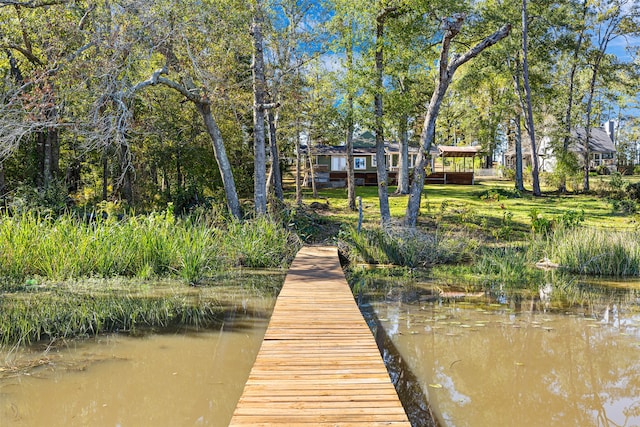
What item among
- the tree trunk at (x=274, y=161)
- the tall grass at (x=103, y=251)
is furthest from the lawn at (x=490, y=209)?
the tall grass at (x=103, y=251)

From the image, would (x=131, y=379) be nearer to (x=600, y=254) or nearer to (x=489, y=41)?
(x=600, y=254)

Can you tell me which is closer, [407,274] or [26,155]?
[407,274]

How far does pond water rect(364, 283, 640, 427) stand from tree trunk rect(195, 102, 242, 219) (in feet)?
20.8

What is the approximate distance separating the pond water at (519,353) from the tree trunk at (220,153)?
20.8ft

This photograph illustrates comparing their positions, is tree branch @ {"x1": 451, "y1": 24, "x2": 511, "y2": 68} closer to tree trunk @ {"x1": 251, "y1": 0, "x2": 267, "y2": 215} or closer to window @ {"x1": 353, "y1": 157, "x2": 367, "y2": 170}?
tree trunk @ {"x1": 251, "y1": 0, "x2": 267, "y2": 215}

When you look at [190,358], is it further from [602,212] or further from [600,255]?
[602,212]

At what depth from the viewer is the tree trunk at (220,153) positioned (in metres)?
13.0

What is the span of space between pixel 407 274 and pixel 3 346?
663 cm

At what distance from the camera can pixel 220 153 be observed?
43.4 feet

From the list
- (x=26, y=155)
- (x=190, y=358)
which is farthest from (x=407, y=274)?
(x=26, y=155)

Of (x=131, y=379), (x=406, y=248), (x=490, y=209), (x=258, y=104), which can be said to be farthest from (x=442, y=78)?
(x=131, y=379)

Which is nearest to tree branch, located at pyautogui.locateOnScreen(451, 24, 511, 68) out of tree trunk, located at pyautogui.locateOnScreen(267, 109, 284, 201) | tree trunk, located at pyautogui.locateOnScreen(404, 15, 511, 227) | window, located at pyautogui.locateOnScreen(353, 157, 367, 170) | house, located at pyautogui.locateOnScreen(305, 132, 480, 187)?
tree trunk, located at pyautogui.locateOnScreen(404, 15, 511, 227)

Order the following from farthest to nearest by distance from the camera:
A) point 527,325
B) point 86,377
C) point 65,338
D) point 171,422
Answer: point 527,325 → point 65,338 → point 86,377 → point 171,422

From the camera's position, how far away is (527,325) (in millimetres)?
6277
